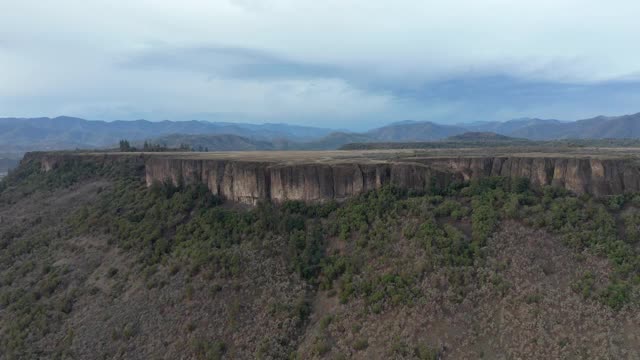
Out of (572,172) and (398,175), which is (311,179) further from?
(572,172)

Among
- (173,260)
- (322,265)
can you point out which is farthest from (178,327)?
(322,265)

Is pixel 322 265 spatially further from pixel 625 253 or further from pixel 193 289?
pixel 625 253

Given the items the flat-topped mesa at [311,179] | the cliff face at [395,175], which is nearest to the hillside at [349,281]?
the flat-topped mesa at [311,179]

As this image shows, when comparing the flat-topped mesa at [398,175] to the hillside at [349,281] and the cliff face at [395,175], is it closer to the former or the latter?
the cliff face at [395,175]

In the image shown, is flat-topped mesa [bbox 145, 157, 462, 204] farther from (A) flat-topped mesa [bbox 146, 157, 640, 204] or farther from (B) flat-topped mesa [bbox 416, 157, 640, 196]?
(B) flat-topped mesa [bbox 416, 157, 640, 196]

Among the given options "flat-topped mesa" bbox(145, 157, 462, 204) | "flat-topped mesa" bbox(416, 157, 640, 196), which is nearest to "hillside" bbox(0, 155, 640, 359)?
"flat-topped mesa" bbox(145, 157, 462, 204)

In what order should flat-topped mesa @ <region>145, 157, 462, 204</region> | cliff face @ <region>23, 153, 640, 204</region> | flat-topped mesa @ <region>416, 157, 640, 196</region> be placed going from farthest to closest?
1. flat-topped mesa @ <region>145, 157, 462, 204</region>
2. cliff face @ <region>23, 153, 640, 204</region>
3. flat-topped mesa @ <region>416, 157, 640, 196</region>

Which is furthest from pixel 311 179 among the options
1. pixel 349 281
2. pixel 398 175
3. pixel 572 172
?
pixel 572 172
